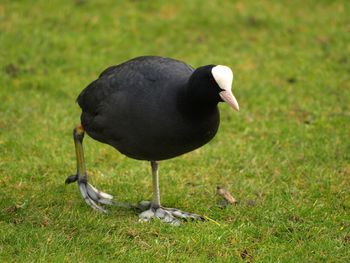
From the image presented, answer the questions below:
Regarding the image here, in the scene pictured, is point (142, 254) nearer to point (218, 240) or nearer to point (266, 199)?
point (218, 240)

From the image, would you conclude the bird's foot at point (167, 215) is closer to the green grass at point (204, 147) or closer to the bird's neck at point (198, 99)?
the green grass at point (204, 147)

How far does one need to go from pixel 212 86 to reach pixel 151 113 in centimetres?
47

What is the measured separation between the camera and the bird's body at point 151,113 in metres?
4.07

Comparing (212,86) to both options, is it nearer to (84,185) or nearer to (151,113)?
(151,113)

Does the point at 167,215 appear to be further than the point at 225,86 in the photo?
Yes

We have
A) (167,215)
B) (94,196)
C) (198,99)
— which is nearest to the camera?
(198,99)

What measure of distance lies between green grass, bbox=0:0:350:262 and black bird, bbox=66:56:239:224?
0.49 metres

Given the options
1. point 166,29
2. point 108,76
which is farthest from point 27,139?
point 166,29

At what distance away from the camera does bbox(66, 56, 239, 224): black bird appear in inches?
155

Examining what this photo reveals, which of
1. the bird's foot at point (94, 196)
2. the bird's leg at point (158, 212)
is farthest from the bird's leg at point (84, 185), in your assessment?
the bird's leg at point (158, 212)

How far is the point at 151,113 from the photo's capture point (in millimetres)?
4117

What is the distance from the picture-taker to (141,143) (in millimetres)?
4219

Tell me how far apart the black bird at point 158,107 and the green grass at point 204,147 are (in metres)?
0.49

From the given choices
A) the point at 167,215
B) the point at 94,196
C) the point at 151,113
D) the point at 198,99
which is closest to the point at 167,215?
the point at 167,215
